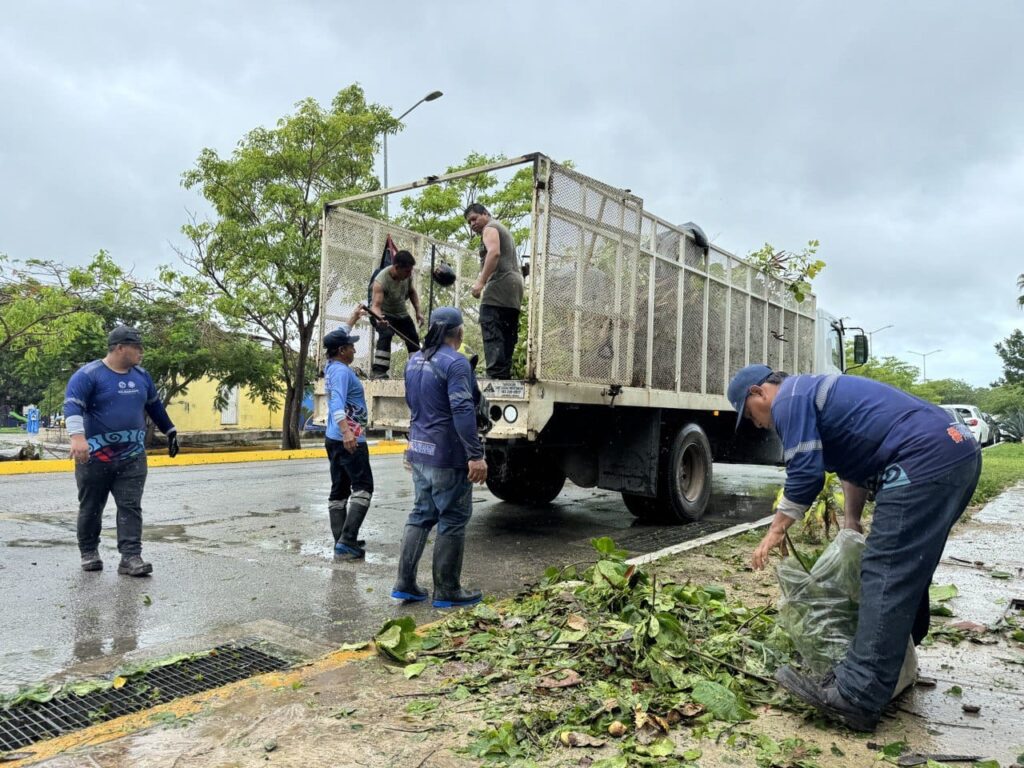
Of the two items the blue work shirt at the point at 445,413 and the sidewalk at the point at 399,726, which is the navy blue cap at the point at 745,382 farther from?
the blue work shirt at the point at 445,413

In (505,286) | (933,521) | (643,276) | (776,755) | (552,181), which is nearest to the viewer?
(776,755)

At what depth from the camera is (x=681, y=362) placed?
294 inches

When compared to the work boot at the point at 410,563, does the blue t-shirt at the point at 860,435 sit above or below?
above

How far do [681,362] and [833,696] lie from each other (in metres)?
4.83

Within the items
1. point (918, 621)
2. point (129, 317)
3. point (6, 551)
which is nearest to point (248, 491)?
point (6, 551)

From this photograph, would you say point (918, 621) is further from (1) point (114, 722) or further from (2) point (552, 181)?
(2) point (552, 181)

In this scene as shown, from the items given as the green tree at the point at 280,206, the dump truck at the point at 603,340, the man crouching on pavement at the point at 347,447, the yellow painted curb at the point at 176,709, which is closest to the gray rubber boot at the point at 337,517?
the man crouching on pavement at the point at 347,447

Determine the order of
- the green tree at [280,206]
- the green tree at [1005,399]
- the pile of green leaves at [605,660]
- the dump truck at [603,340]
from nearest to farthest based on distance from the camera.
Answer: the pile of green leaves at [605,660], the dump truck at [603,340], the green tree at [280,206], the green tree at [1005,399]

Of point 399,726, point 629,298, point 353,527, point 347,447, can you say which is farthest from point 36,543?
point 629,298

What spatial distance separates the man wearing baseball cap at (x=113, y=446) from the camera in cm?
520

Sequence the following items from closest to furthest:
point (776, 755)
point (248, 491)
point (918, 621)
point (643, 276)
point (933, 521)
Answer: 1. point (776, 755)
2. point (933, 521)
3. point (918, 621)
4. point (643, 276)
5. point (248, 491)

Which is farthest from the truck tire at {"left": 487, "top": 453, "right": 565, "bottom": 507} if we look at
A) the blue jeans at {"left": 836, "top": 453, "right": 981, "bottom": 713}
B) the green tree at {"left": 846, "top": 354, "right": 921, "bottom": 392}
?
the green tree at {"left": 846, "top": 354, "right": 921, "bottom": 392}

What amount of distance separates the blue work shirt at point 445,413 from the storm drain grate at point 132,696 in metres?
1.46

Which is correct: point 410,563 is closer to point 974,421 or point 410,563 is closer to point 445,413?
point 445,413
